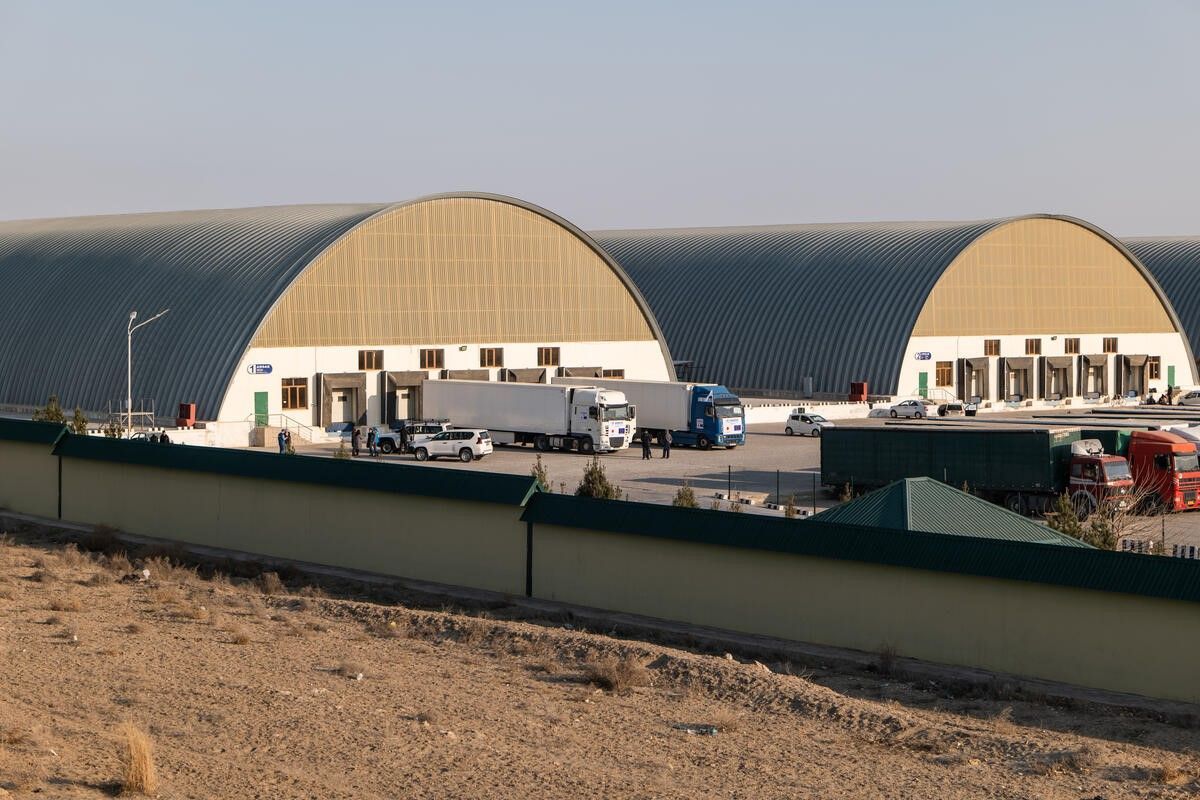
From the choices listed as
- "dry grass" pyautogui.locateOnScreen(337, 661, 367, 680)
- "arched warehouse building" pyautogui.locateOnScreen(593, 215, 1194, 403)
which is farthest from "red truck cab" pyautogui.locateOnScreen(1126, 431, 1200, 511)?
"arched warehouse building" pyautogui.locateOnScreen(593, 215, 1194, 403)

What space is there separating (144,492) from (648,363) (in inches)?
1522

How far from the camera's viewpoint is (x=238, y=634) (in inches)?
1094

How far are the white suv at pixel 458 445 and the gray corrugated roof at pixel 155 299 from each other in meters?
8.73

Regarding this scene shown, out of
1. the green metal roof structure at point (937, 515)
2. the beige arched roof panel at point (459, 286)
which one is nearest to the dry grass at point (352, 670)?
the green metal roof structure at point (937, 515)

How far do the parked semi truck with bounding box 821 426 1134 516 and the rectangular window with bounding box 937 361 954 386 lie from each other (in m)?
34.3

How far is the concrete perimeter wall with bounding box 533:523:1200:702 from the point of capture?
955 inches

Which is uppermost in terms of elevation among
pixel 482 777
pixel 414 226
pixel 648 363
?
pixel 414 226

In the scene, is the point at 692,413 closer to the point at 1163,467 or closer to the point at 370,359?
the point at 370,359

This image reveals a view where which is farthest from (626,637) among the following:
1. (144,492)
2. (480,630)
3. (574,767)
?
(144,492)

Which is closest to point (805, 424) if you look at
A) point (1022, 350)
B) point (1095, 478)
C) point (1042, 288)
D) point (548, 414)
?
point (548, 414)

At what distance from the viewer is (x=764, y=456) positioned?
61.2 metres

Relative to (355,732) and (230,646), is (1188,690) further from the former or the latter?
(230,646)

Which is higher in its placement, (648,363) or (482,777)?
(648,363)

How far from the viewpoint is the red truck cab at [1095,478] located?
4391 cm
